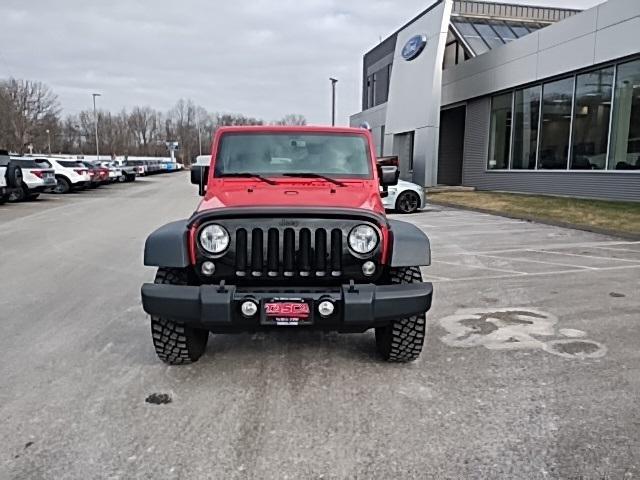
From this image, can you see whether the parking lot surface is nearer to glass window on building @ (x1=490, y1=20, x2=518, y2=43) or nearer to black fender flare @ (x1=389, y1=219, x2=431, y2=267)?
black fender flare @ (x1=389, y1=219, x2=431, y2=267)

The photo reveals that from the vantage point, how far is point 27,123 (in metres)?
50.8

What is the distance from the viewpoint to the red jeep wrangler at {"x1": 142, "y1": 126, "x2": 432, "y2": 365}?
11.1 ft

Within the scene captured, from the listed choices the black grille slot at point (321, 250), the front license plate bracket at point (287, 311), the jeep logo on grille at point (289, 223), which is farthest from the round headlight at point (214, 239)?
the black grille slot at point (321, 250)

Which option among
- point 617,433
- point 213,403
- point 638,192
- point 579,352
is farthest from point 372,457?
point 638,192

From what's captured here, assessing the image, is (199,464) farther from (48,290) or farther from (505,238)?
(505,238)

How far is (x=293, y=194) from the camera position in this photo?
13.4ft

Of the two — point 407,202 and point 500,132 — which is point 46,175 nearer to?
point 407,202

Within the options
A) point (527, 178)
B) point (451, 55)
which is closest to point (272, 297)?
point (527, 178)

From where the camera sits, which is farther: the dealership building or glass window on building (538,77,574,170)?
glass window on building (538,77,574,170)

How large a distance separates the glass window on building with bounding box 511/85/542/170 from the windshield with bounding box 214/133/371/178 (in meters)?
16.3

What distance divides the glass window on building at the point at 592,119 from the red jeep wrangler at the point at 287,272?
47.2 ft

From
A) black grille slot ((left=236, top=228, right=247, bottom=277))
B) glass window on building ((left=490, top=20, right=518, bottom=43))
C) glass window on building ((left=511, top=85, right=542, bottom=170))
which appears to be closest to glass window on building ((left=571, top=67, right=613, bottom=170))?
glass window on building ((left=511, top=85, right=542, bottom=170))

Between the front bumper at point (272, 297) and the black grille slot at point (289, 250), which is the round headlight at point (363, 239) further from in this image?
the black grille slot at point (289, 250)

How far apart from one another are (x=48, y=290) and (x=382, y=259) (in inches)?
178
